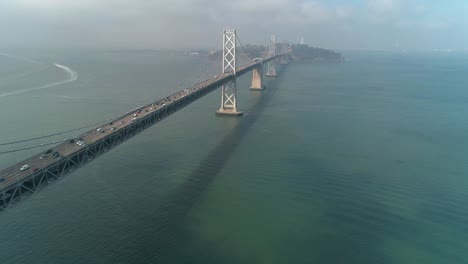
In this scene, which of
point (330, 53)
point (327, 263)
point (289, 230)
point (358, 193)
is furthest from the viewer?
point (330, 53)

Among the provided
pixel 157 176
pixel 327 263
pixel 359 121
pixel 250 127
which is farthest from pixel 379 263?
pixel 359 121

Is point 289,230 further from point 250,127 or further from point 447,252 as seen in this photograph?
point 250,127

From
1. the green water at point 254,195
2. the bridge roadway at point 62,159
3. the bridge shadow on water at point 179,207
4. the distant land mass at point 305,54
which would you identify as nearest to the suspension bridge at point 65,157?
the bridge roadway at point 62,159

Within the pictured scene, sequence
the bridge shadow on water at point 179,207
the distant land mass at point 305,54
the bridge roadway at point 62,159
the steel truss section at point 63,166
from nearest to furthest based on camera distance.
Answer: the steel truss section at point 63,166 → the bridge roadway at point 62,159 → the bridge shadow on water at point 179,207 → the distant land mass at point 305,54

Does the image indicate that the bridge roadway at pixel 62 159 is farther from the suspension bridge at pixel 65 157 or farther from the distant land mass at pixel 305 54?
the distant land mass at pixel 305 54

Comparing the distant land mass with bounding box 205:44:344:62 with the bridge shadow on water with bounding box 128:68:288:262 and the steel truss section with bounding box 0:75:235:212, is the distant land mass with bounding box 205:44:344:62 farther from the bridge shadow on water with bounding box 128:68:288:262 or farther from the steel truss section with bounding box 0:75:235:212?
the steel truss section with bounding box 0:75:235:212
